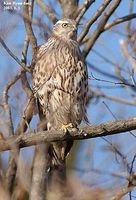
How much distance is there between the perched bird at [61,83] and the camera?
19.6 ft

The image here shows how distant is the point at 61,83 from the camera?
5.94 metres

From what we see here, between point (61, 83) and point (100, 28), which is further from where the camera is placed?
point (100, 28)

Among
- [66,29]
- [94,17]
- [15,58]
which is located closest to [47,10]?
[66,29]

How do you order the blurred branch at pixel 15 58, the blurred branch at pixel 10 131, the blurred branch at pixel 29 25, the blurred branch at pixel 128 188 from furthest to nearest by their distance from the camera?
1. the blurred branch at pixel 29 25
2. the blurred branch at pixel 15 58
3. the blurred branch at pixel 128 188
4. the blurred branch at pixel 10 131

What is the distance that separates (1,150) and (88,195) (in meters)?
0.50

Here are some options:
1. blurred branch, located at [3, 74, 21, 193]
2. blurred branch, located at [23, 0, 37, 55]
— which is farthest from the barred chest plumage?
blurred branch, located at [3, 74, 21, 193]

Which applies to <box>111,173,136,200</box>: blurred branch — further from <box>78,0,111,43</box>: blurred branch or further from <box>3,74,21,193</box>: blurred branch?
<box>78,0,111,43</box>: blurred branch

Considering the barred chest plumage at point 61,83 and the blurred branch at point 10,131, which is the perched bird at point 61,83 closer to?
the barred chest plumage at point 61,83

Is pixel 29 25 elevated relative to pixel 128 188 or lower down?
elevated

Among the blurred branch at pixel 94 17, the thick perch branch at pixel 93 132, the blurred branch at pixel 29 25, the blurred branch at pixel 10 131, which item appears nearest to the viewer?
the blurred branch at pixel 10 131

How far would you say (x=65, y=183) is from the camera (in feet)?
10.7

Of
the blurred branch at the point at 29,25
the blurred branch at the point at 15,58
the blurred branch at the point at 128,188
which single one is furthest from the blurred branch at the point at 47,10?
the blurred branch at the point at 128,188

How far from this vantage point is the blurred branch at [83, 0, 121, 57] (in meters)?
5.93

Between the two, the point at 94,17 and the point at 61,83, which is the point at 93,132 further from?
the point at 94,17
